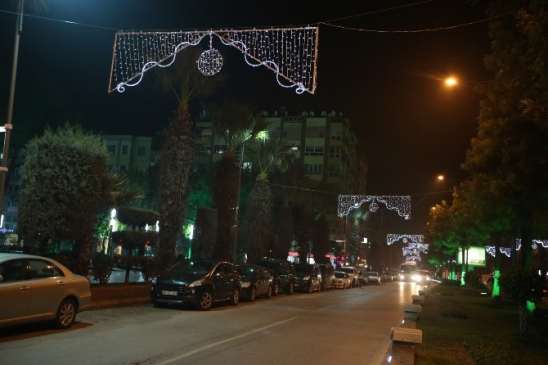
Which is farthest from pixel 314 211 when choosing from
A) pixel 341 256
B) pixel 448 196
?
pixel 341 256

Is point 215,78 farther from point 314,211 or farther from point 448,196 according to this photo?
point 314,211

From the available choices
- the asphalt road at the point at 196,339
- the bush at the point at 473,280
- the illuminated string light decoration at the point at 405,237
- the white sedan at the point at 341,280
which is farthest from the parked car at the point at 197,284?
the illuminated string light decoration at the point at 405,237

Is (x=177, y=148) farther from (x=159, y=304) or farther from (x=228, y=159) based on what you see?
(x=159, y=304)

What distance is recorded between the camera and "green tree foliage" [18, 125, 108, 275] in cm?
1794

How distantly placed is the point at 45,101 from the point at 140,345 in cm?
3257

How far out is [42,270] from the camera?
11.9 m

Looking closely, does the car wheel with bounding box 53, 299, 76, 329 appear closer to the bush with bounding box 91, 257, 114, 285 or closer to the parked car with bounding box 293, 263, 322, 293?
the bush with bounding box 91, 257, 114, 285

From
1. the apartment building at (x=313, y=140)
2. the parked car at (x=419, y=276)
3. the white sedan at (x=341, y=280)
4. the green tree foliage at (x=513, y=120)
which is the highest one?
the apartment building at (x=313, y=140)

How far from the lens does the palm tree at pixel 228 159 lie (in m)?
31.4

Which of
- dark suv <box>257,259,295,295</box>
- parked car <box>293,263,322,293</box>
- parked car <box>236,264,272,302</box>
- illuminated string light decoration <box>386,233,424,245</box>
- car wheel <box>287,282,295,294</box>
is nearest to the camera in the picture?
parked car <box>236,264,272,302</box>

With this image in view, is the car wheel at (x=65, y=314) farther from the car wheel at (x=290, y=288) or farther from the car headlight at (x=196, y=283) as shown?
the car wheel at (x=290, y=288)

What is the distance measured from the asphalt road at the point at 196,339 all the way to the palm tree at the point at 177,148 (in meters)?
7.80

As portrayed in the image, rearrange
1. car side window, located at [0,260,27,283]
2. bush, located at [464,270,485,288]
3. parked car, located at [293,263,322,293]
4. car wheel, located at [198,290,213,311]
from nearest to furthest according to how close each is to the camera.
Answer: car side window, located at [0,260,27,283] < car wheel, located at [198,290,213,311] < parked car, located at [293,263,322,293] < bush, located at [464,270,485,288]

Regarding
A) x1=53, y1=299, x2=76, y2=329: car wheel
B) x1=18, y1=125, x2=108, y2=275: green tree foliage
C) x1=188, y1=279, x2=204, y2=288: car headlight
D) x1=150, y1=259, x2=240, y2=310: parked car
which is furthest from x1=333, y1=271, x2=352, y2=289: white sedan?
x1=53, y1=299, x2=76, y2=329: car wheel
